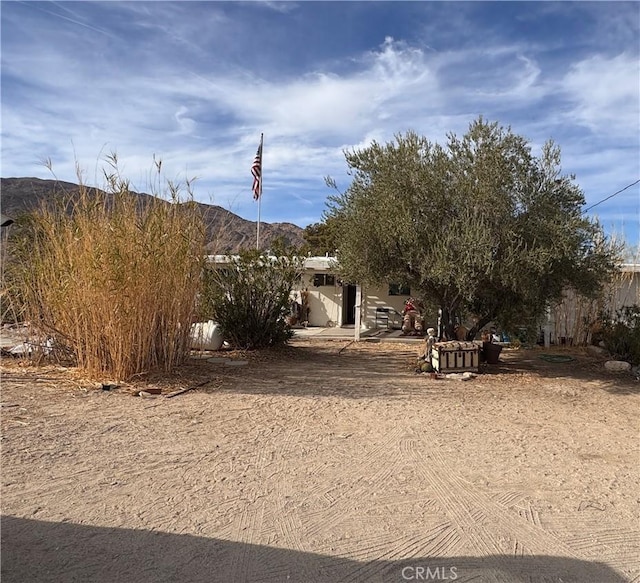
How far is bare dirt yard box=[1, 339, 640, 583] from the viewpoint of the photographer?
9.60 ft

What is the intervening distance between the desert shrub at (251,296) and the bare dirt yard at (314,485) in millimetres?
4088

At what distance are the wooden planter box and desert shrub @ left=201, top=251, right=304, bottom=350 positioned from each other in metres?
3.80

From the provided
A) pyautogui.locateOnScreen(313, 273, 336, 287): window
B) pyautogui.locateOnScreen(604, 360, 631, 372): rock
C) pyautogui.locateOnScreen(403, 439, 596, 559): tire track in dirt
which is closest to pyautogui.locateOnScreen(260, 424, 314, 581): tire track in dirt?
pyautogui.locateOnScreen(403, 439, 596, 559): tire track in dirt

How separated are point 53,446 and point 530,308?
760cm

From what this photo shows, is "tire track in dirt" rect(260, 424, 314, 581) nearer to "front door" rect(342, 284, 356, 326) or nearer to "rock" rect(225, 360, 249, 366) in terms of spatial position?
"rock" rect(225, 360, 249, 366)

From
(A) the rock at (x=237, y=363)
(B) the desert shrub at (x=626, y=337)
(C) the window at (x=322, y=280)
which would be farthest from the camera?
(C) the window at (x=322, y=280)

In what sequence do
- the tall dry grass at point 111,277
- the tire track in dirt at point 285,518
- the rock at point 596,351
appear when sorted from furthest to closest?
the rock at point 596,351 < the tall dry grass at point 111,277 < the tire track in dirt at point 285,518

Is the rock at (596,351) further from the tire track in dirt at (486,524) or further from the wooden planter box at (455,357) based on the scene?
the tire track in dirt at (486,524)

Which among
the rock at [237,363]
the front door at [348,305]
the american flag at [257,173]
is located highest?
the american flag at [257,173]

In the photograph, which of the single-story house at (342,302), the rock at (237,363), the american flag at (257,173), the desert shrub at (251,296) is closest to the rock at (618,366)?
the desert shrub at (251,296)

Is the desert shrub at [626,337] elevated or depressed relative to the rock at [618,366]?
elevated

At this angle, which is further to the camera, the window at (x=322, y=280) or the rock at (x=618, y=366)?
the window at (x=322, y=280)

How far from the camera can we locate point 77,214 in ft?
25.8

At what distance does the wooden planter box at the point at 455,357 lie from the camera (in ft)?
31.0
